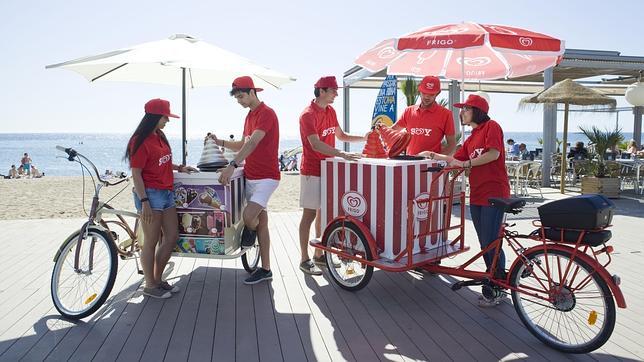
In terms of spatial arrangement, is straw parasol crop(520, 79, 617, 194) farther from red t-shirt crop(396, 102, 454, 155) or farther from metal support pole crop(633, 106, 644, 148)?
metal support pole crop(633, 106, 644, 148)

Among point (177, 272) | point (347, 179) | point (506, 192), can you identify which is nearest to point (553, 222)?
point (506, 192)

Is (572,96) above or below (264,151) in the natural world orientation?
above

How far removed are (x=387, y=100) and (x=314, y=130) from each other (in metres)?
4.29

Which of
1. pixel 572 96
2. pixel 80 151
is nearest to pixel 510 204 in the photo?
pixel 572 96

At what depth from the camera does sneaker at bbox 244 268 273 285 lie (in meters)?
4.30

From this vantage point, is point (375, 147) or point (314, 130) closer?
point (375, 147)

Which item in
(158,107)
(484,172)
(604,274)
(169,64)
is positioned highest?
(169,64)

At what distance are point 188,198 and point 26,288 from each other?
1636mm

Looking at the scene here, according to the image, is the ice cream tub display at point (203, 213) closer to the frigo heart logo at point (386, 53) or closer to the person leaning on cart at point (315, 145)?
the person leaning on cart at point (315, 145)

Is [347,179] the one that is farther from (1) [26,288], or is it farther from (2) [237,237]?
(1) [26,288]

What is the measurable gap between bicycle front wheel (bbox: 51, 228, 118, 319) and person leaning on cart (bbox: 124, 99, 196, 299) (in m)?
0.30

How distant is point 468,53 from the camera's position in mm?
6125

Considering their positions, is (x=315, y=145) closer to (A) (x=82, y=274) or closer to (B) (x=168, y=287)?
(B) (x=168, y=287)

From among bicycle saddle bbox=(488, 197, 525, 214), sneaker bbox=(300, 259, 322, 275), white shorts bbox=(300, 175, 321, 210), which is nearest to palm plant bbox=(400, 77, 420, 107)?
white shorts bbox=(300, 175, 321, 210)
